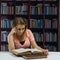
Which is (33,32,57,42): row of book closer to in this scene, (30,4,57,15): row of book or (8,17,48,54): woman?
(30,4,57,15): row of book

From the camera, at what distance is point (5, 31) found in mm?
4637

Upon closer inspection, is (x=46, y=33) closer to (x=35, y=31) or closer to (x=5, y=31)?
(x=35, y=31)

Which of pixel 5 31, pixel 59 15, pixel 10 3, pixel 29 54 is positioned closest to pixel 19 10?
pixel 10 3

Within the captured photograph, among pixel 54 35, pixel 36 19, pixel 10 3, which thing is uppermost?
pixel 10 3

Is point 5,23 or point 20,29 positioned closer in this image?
point 20,29

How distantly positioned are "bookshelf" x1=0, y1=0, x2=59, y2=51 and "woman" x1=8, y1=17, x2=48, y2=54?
1.82 m

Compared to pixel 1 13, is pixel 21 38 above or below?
below

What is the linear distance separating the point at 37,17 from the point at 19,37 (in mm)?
2026

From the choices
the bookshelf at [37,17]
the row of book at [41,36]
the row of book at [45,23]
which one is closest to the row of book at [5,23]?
the bookshelf at [37,17]

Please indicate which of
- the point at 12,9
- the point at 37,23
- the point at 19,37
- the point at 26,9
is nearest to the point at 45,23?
the point at 37,23

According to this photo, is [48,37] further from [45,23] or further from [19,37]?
[19,37]

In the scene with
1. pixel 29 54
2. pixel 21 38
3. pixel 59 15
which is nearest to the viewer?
pixel 29 54

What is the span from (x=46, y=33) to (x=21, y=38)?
6.59ft

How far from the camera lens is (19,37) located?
9.02ft
